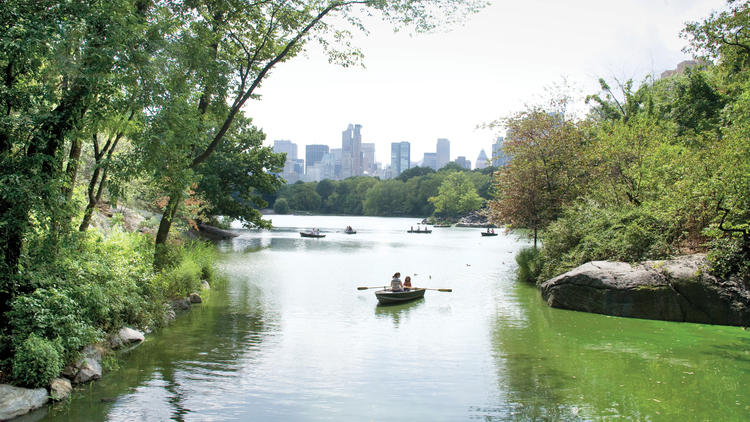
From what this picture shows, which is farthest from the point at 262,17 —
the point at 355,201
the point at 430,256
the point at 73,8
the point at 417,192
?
the point at 355,201

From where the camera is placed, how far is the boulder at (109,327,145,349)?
37.5ft

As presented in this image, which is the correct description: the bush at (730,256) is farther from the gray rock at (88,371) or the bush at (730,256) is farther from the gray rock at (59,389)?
the gray rock at (59,389)

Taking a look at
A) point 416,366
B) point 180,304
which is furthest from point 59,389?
point 180,304

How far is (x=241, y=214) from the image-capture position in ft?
135

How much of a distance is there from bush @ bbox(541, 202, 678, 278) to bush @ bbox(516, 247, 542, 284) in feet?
3.84

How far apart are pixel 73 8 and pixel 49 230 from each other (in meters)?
4.07

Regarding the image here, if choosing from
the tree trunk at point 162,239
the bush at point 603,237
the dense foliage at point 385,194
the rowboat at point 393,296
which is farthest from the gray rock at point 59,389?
the dense foliage at point 385,194

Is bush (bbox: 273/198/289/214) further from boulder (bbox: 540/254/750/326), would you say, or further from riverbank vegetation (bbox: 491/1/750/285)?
boulder (bbox: 540/254/750/326)

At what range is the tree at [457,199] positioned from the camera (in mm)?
116875

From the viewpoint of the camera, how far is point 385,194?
15362 centimetres

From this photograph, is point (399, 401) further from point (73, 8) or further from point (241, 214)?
point (241, 214)

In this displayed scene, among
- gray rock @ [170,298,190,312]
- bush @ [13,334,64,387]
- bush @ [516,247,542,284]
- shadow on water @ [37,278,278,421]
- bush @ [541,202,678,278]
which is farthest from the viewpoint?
bush @ [516,247,542,284]

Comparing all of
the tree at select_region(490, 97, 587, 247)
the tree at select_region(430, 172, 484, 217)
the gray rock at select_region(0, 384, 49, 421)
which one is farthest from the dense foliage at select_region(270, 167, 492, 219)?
the gray rock at select_region(0, 384, 49, 421)

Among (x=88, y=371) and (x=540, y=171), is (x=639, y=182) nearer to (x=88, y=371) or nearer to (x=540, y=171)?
(x=540, y=171)
